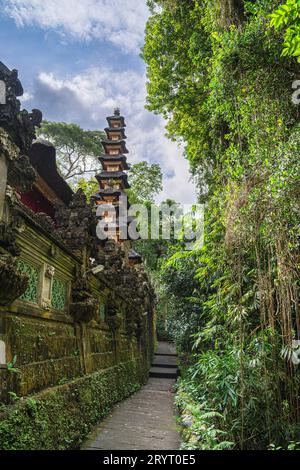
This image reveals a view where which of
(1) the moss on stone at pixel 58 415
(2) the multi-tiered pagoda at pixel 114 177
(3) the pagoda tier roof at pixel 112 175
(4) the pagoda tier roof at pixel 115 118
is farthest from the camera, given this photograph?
(4) the pagoda tier roof at pixel 115 118

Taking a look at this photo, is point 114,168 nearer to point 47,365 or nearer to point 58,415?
point 47,365

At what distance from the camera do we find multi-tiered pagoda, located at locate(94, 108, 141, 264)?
18.6 metres

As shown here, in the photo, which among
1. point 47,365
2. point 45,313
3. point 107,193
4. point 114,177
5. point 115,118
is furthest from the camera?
point 115,118

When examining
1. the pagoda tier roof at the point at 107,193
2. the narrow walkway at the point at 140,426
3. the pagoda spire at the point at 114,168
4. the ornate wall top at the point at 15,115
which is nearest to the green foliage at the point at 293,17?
the ornate wall top at the point at 15,115

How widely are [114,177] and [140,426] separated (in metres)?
16.5

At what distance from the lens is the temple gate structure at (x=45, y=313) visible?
2.88 m

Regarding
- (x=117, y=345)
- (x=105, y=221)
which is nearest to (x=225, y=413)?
(x=117, y=345)

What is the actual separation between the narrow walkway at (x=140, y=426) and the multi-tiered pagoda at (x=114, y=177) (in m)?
9.74

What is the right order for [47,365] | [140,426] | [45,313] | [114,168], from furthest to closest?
[114,168], [140,426], [45,313], [47,365]

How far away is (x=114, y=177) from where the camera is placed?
20.3 meters

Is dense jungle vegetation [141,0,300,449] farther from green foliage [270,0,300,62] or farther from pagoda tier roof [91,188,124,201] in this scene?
pagoda tier roof [91,188,124,201]

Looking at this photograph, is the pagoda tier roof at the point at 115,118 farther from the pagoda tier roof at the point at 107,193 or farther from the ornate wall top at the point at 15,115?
the ornate wall top at the point at 15,115

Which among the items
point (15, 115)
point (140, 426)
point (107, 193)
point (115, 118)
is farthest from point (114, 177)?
point (15, 115)
